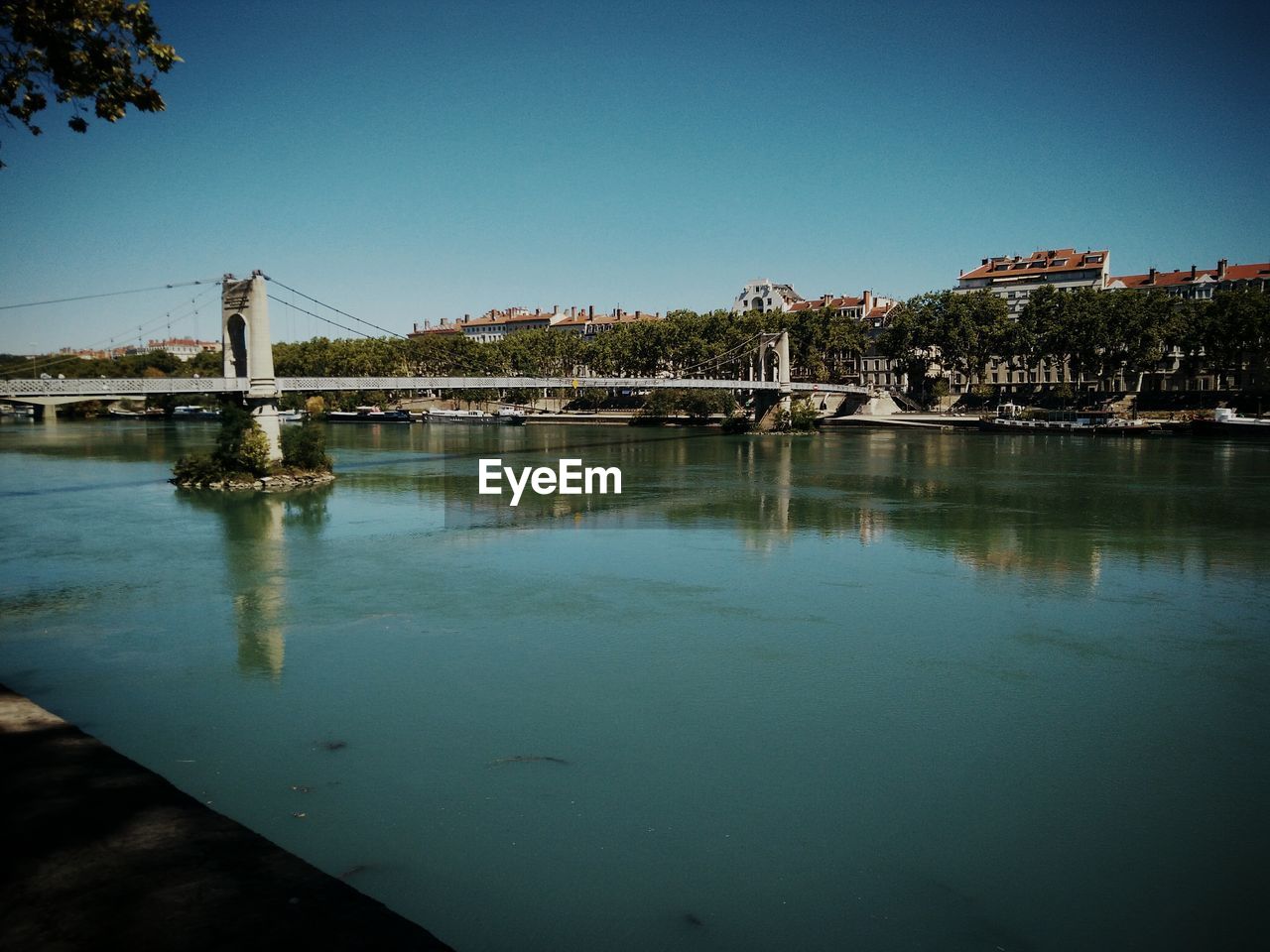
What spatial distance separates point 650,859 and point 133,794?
304cm

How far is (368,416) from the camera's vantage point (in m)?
65.4

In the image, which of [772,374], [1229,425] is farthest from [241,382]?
[1229,425]

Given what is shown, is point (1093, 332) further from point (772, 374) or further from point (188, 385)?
point (188, 385)

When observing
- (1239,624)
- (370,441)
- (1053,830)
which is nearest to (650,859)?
(1053,830)

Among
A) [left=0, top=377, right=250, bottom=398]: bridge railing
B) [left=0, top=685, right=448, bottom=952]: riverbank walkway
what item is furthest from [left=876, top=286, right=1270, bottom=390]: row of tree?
[left=0, top=685, right=448, bottom=952]: riverbank walkway

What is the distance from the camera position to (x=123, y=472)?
29.0 metres

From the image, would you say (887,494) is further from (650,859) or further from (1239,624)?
(650,859)

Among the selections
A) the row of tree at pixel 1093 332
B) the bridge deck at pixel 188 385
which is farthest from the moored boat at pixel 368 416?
the row of tree at pixel 1093 332

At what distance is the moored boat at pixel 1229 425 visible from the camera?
41.6m

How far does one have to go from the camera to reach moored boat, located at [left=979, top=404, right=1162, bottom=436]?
44.9m

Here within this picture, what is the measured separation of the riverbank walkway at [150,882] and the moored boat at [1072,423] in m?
48.3

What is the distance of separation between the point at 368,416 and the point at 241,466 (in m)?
42.5

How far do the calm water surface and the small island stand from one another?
18.9 ft

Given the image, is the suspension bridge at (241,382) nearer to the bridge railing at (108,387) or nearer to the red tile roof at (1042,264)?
the bridge railing at (108,387)
